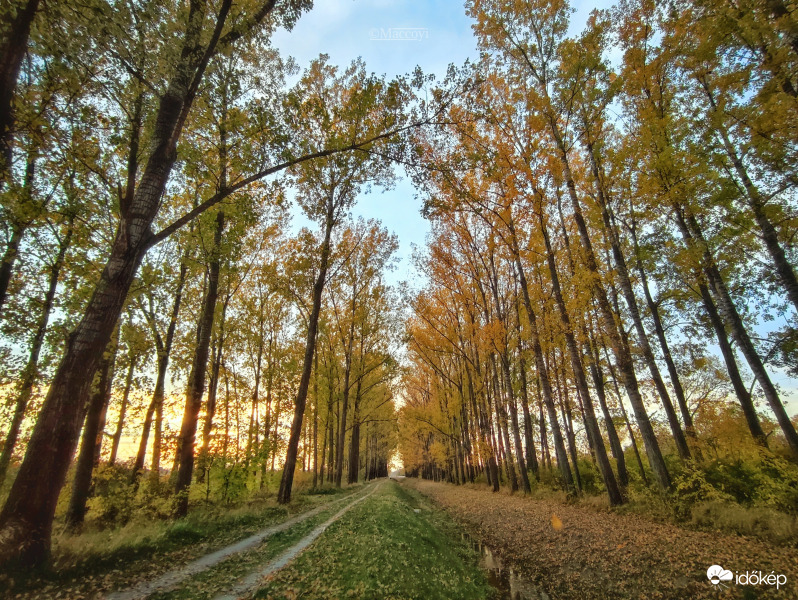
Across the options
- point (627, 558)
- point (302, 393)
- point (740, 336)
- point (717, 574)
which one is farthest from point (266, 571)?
point (740, 336)

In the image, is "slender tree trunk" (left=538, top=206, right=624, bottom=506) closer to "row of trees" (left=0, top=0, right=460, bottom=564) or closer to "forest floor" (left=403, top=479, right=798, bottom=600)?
"forest floor" (left=403, top=479, right=798, bottom=600)

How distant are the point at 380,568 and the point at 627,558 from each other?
4.71 meters

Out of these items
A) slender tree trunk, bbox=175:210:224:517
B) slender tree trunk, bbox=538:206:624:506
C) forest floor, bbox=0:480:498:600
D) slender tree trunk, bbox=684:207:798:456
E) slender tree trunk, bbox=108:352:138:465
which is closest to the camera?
forest floor, bbox=0:480:498:600

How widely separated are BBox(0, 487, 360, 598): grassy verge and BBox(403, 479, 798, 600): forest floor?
22.8 feet

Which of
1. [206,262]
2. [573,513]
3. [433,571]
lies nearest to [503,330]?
[573,513]

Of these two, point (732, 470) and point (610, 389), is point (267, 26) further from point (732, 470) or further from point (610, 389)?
point (610, 389)

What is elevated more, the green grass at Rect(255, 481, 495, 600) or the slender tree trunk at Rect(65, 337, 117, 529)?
the slender tree trunk at Rect(65, 337, 117, 529)

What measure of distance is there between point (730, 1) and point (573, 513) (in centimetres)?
1555

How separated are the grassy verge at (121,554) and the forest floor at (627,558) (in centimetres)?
695

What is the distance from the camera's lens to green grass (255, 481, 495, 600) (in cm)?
Answer: 495

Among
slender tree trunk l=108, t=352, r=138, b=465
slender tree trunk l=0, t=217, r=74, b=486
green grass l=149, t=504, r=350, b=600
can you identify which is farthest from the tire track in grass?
slender tree trunk l=108, t=352, r=138, b=465

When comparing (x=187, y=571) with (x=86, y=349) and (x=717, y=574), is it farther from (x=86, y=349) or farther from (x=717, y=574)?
(x=717, y=574)

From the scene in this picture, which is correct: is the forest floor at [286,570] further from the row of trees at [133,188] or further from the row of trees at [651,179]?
the row of trees at [651,179]

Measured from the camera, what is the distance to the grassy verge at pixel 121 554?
14.0 feet
